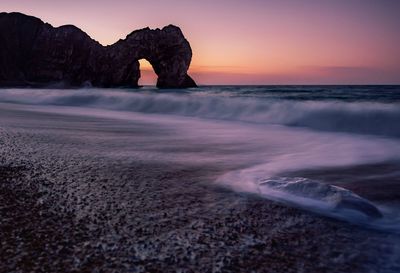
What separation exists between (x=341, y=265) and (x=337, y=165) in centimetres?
261

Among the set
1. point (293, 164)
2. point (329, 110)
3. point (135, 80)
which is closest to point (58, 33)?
point (135, 80)

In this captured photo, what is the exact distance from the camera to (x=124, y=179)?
2805 mm

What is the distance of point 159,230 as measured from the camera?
1.81 metres

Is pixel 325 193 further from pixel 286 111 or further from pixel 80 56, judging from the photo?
pixel 80 56

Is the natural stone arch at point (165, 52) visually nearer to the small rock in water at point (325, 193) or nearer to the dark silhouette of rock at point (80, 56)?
the dark silhouette of rock at point (80, 56)

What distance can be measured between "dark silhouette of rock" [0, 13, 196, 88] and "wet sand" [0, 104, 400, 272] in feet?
196

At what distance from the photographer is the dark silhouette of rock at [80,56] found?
204 ft

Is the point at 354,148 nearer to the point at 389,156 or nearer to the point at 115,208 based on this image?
the point at 389,156

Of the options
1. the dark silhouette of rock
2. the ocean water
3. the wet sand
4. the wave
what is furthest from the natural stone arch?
the wet sand

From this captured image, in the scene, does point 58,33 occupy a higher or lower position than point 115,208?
higher

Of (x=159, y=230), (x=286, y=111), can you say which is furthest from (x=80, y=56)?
(x=159, y=230)

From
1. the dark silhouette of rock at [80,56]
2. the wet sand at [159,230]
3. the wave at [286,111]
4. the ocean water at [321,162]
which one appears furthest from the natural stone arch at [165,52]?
the wet sand at [159,230]

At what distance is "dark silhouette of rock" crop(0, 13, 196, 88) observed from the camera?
6216cm

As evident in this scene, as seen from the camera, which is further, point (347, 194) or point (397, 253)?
point (347, 194)
